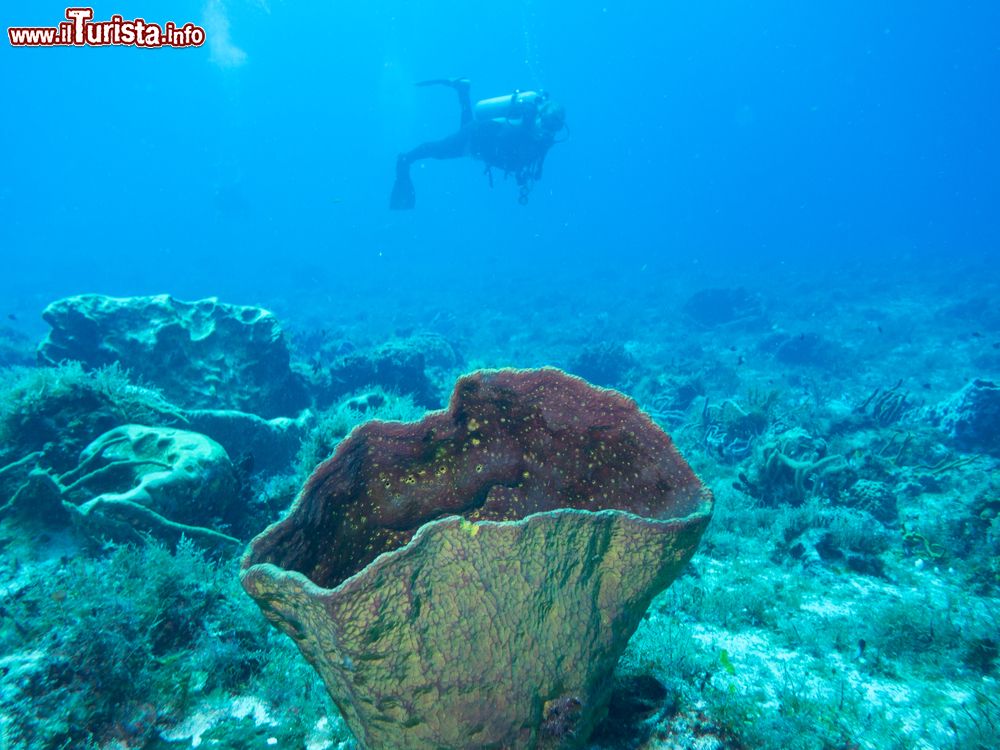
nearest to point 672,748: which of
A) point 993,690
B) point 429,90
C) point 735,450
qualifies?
point 993,690

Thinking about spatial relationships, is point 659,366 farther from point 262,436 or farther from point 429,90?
point 429,90

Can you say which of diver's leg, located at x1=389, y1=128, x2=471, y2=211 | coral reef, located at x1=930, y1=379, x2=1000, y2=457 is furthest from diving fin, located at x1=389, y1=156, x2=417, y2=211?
coral reef, located at x1=930, y1=379, x2=1000, y2=457

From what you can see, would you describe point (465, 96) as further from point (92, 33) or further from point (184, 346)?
point (184, 346)

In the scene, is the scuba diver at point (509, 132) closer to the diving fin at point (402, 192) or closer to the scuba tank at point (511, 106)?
the scuba tank at point (511, 106)

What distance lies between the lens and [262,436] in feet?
21.1

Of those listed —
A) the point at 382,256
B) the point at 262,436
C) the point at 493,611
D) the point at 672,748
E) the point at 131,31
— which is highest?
the point at 131,31

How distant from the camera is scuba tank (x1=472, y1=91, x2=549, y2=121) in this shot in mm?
17719

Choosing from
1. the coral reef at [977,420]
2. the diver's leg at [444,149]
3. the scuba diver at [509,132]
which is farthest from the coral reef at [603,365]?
the diver's leg at [444,149]

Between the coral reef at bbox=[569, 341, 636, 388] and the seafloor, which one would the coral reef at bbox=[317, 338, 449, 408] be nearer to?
the seafloor

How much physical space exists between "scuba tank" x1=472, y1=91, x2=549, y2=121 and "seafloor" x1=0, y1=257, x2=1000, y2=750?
12.4 metres

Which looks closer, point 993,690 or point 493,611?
point 493,611

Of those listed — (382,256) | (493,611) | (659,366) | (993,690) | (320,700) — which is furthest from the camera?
(382,256)

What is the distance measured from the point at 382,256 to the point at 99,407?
55869 millimetres

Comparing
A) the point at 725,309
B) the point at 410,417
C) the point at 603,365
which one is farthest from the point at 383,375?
the point at 725,309
